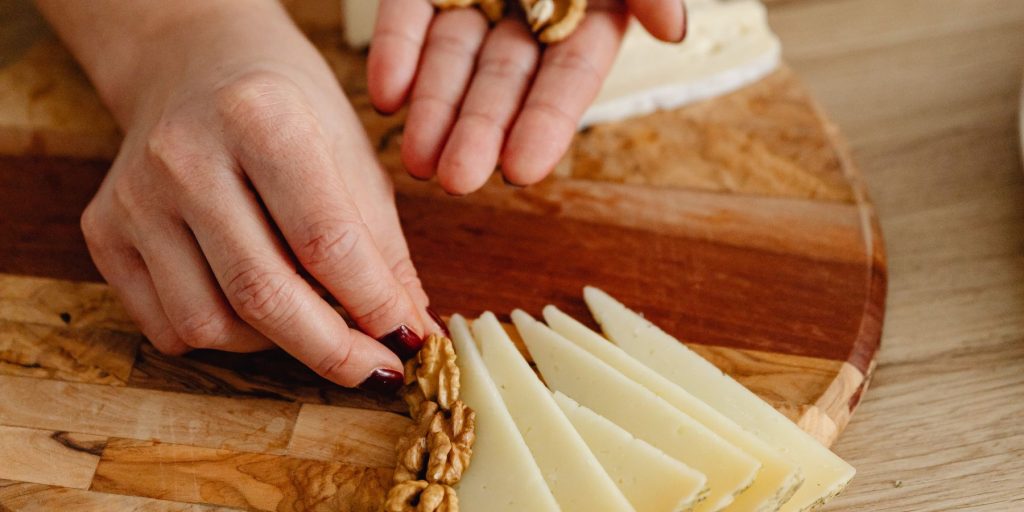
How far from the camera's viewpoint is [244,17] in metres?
1.42

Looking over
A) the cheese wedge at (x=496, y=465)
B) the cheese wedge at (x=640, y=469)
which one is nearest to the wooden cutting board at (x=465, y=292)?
the cheese wedge at (x=496, y=465)

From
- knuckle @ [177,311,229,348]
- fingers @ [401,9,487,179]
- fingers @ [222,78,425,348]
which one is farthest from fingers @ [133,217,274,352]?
fingers @ [401,9,487,179]

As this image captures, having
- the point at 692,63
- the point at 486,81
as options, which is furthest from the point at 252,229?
the point at 692,63

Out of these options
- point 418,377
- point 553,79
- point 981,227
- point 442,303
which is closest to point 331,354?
point 418,377

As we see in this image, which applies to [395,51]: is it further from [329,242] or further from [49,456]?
[49,456]

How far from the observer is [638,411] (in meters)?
1.12

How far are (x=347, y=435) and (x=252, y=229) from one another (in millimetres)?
312

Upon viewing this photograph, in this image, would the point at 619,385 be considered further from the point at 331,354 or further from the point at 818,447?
the point at 331,354

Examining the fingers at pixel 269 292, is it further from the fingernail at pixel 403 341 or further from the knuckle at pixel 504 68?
the knuckle at pixel 504 68

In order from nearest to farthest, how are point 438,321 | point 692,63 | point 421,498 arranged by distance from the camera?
point 421,498, point 438,321, point 692,63

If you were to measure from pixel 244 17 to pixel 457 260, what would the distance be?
54cm

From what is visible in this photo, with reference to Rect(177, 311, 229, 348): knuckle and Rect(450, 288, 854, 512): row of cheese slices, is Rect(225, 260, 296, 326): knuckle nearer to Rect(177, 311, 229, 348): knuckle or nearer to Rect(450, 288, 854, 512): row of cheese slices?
Rect(177, 311, 229, 348): knuckle

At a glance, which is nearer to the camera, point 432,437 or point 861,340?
point 432,437

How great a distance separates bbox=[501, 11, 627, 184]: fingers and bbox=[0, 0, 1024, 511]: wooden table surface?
59cm
